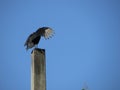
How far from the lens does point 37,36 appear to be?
6.94 metres

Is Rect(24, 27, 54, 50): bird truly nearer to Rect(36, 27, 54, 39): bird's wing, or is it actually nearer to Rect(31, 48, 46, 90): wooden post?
Rect(36, 27, 54, 39): bird's wing

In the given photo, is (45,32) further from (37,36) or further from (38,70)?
(38,70)

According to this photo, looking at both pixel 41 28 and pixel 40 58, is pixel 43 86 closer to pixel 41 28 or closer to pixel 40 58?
pixel 40 58

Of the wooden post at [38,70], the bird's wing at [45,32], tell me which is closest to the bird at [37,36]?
the bird's wing at [45,32]

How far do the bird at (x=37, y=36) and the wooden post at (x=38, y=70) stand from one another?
1.84 metres

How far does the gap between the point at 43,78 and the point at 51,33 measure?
2.78m

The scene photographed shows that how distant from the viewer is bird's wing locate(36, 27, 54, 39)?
6929 millimetres

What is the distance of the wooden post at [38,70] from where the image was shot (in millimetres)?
4699

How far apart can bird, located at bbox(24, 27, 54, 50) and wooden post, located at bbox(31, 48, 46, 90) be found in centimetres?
184

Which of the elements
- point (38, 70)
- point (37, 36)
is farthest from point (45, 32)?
point (38, 70)

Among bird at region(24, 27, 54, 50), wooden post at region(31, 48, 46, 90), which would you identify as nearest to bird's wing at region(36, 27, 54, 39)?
bird at region(24, 27, 54, 50)

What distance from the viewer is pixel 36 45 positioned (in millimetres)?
7129

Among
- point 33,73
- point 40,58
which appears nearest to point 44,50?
point 40,58

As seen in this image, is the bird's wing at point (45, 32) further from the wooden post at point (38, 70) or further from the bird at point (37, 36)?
the wooden post at point (38, 70)
